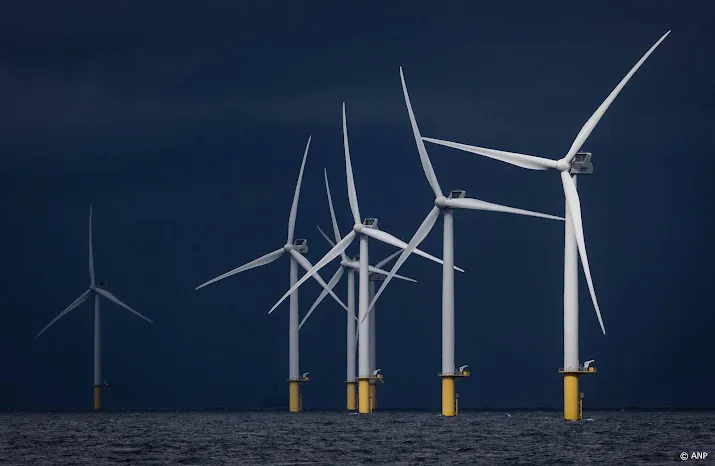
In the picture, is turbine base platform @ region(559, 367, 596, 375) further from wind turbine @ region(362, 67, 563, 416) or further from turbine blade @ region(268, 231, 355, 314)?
turbine blade @ region(268, 231, 355, 314)

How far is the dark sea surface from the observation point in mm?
114500

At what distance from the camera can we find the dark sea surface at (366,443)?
4508 inches

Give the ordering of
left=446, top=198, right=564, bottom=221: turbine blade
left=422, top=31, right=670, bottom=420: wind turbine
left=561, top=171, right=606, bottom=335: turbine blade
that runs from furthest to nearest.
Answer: left=446, top=198, right=564, bottom=221: turbine blade
left=422, top=31, right=670, bottom=420: wind turbine
left=561, top=171, right=606, bottom=335: turbine blade

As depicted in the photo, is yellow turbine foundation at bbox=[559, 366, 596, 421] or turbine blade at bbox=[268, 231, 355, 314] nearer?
yellow turbine foundation at bbox=[559, 366, 596, 421]

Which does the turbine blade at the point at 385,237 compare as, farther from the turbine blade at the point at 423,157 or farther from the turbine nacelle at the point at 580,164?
the turbine nacelle at the point at 580,164

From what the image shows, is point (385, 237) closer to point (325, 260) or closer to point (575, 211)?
point (325, 260)

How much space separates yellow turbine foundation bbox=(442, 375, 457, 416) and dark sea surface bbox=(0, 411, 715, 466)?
1199 mm

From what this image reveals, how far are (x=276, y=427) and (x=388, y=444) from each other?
42317 mm

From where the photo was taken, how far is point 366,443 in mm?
133750

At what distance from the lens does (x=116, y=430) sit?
169 metres

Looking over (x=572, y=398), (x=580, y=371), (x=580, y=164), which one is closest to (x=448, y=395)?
(x=572, y=398)

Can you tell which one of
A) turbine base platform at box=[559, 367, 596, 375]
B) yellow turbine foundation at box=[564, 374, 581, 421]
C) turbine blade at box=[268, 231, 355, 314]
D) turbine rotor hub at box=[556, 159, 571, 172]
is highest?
turbine rotor hub at box=[556, 159, 571, 172]

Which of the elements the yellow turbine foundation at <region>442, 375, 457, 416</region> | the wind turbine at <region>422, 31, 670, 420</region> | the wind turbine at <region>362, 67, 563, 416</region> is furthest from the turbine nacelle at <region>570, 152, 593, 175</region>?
the yellow turbine foundation at <region>442, 375, 457, 416</region>

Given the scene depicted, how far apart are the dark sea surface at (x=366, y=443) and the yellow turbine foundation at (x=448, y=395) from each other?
1.20 meters
